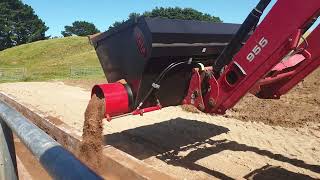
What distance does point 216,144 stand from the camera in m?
7.80

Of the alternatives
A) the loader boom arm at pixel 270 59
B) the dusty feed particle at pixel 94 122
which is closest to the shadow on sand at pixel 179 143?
the loader boom arm at pixel 270 59

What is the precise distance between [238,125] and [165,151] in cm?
257

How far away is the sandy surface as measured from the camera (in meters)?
6.43

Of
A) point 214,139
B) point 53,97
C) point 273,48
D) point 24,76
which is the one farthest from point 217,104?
point 24,76

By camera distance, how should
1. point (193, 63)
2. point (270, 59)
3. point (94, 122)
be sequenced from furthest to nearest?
1. point (193, 63)
2. point (94, 122)
3. point (270, 59)

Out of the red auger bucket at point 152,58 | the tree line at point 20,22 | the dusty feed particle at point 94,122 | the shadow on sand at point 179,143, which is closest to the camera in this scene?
the dusty feed particle at point 94,122

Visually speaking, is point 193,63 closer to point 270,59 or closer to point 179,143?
point 270,59

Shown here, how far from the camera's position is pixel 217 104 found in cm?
528

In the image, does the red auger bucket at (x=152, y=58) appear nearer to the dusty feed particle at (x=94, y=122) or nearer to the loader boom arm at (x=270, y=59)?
the dusty feed particle at (x=94, y=122)

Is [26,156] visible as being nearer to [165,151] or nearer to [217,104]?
[217,104]

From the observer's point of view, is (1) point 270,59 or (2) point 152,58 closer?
(1) point 270,59

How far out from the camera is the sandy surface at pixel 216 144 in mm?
6434

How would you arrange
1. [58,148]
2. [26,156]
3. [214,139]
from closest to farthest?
[58,148]
[26,156]
[214,139]

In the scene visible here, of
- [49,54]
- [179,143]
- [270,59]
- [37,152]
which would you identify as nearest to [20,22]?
[49,54]
